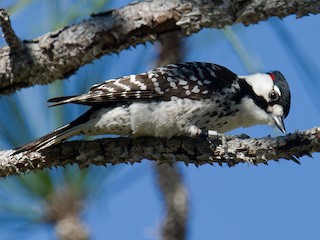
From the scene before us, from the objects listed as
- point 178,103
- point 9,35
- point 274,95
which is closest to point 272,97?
point 274,95

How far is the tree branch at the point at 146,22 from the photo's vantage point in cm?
252

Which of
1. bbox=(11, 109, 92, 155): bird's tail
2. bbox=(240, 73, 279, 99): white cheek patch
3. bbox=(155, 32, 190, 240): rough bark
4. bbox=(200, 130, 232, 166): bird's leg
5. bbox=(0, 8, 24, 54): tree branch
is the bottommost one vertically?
bbox=(155, 32, 190, 240): rough bark

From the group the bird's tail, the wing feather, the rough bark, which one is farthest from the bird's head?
the bird's tail

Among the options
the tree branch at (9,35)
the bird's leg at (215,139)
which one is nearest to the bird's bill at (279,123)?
the bird's leg at (215,139)

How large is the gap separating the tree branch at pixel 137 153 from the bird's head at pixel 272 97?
71cm

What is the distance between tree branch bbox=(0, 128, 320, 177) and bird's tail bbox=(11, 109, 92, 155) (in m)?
0.02

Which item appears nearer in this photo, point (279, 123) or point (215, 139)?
point (215, 139)

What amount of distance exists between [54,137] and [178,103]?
674 mm

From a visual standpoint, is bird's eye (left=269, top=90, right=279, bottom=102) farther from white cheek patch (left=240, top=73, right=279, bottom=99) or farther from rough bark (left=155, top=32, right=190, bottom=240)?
rough bark (left=155, top=32, right=190, bottom=240)

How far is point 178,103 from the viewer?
2865 mm

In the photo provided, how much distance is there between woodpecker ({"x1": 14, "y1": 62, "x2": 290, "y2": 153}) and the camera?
8.90 feet

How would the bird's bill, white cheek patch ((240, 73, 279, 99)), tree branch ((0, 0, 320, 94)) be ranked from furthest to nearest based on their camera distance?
white cheek patch ((240, 73, 279, 99)) → the bird's bill → tree branch ((0, 0, 320, 94))

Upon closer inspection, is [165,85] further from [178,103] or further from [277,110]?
[277,110]

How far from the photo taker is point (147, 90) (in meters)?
2.82
